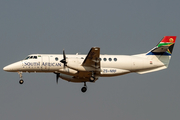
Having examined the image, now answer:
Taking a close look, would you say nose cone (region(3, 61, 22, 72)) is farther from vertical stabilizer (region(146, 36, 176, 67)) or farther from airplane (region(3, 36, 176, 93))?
vertical stabilizer (region(146, 36, 176, 67))

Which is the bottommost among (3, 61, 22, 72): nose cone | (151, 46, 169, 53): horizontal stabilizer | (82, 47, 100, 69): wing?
(3, 61, 22, 72): nose cone

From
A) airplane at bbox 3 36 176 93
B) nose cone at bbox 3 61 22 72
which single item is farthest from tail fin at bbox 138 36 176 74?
nose cone at bbox 3 61 22 72

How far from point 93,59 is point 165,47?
8.13m

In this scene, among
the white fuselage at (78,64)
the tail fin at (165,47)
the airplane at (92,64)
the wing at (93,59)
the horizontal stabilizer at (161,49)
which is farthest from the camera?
the tail fin at (165,47)

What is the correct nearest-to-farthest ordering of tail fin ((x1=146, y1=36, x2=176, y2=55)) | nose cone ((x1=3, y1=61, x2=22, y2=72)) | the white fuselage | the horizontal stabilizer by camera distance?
the white fuselage → nose cone ((x1=3, y1=61, x2=22, y2=72)) → the horizontal stabilizer → tail fin ((x1=146, y1=36, x2=176, y2=55))

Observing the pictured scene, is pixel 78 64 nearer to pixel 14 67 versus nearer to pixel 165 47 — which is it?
pixel 14 67

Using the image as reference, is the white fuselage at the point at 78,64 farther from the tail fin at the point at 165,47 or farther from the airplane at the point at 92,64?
the tail fin at the point at 165,47

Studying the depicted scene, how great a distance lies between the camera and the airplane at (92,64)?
3356 centimetres

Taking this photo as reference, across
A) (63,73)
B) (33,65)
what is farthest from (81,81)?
(33,65)

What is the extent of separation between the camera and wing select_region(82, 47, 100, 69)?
1254 inches

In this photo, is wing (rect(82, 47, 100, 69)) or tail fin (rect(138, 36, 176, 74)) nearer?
wing (rect(82, 47, 100, 69))

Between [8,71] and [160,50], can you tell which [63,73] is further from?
[160,50]

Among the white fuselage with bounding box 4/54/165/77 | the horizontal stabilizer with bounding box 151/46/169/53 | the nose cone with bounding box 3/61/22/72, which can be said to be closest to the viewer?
the white fuselage with bounding box 4/54/165/77

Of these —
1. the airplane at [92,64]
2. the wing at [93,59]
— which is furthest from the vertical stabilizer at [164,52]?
the wing at [93,59]
